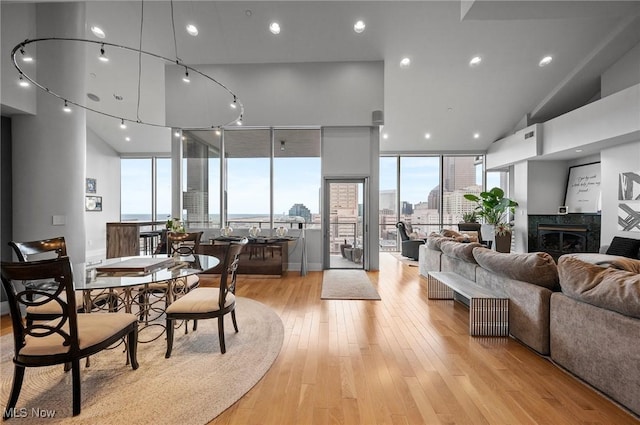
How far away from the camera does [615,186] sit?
18.4 ft

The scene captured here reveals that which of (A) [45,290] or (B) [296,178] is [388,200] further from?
(A) [45,290]

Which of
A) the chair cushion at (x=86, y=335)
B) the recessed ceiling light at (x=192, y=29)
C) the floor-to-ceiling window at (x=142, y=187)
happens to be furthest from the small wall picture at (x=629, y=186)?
the floor-to-ceiling window at (x=142, y=187)

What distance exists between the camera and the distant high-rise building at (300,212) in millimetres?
6617

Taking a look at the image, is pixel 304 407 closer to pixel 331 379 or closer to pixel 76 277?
pixel 331 379

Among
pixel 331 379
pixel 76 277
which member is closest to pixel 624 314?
pixel 331 379

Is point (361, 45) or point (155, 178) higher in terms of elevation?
point (361, 45)

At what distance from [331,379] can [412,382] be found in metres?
0.61

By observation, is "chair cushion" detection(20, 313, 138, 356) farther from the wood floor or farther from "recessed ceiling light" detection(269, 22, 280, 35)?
"recessed ceiling light" detection(269, 22, 280, 35)

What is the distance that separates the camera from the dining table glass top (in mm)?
2195

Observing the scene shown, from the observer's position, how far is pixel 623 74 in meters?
5.66

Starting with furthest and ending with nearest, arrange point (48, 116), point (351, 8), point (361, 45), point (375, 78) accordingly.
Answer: point (375, 78)
point (361, 45)
point (351, 8)
point (48, 116)

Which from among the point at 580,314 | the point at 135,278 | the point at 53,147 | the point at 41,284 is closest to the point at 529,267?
the point at 580,314

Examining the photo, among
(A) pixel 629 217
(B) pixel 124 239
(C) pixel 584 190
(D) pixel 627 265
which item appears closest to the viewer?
(D) pixel 627 265

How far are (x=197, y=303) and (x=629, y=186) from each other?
7.57 m
